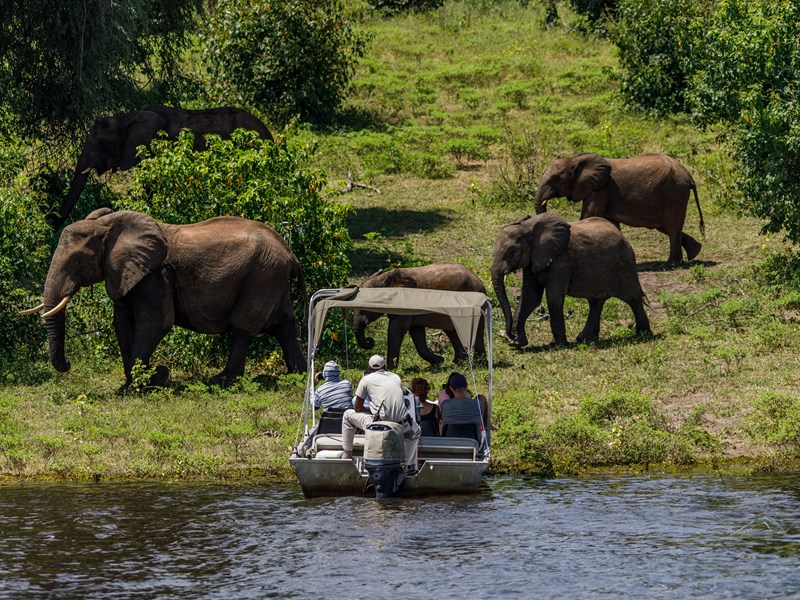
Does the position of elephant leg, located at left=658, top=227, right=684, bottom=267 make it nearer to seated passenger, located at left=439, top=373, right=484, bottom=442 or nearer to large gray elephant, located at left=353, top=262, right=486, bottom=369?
large gray elephant, located at left=353, top=262, right=486, bottom=369

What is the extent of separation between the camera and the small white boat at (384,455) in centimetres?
1423

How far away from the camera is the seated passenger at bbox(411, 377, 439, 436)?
15.7 m

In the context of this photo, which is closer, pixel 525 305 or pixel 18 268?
pixel 18 268

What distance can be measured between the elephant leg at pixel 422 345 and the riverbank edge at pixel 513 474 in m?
4.54

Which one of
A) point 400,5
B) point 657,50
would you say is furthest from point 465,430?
point 400,5

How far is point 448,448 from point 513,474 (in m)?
1.31

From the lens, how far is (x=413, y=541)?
12.9m

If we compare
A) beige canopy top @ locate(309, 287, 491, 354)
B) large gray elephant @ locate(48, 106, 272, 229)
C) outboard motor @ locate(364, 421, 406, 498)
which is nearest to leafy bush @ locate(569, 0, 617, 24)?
large gray elephant @ locate(48, 106, 272, 229)

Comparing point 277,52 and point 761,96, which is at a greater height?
point 277,52

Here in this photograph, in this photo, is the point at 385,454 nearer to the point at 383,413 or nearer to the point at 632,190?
the point at 383,413

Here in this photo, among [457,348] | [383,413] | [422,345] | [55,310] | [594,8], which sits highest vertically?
[594,8]

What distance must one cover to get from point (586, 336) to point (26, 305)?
871cm

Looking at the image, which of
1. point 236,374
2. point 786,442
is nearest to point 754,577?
point 786,442

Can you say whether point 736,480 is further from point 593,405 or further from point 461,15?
point 461,15
